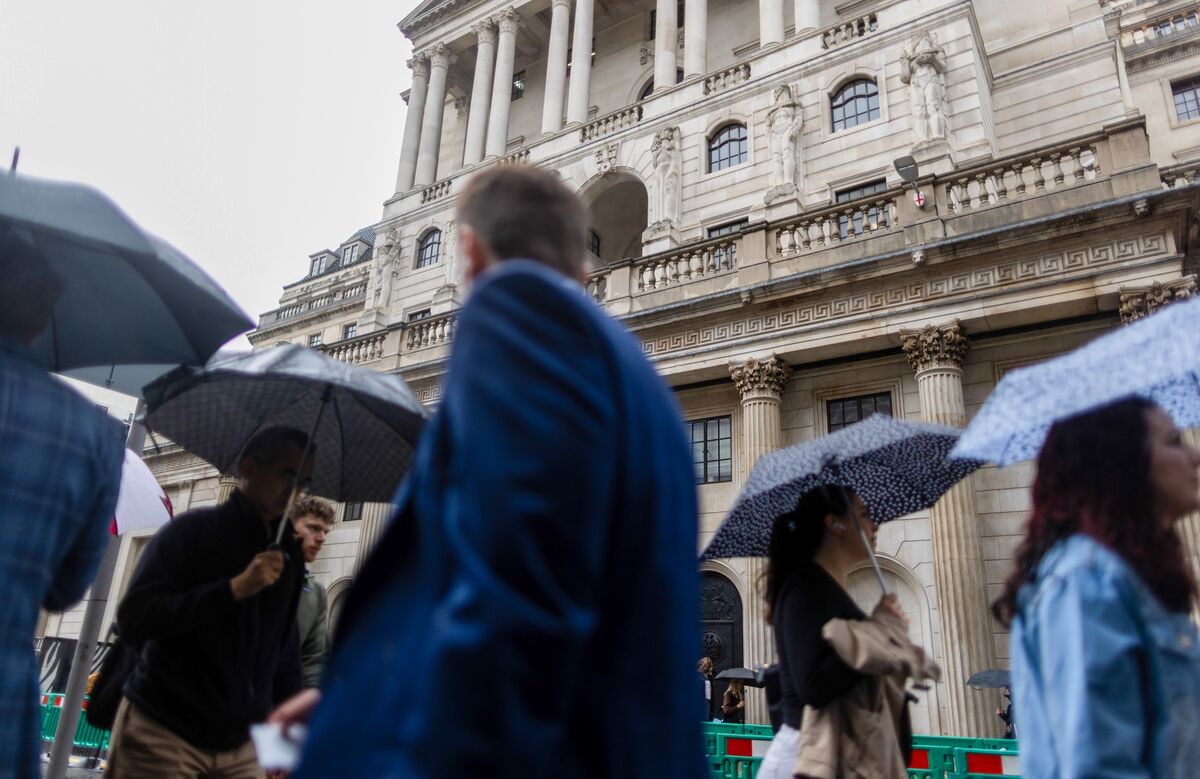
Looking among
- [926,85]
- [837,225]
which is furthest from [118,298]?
[926,85]

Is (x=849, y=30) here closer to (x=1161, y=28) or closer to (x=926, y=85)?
(x=926, y=85)

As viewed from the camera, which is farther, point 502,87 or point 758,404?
point 502,87

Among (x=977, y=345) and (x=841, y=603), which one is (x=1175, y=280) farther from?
(x=841, y=603)

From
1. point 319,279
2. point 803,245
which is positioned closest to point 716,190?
point 803,245

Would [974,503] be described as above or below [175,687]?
above

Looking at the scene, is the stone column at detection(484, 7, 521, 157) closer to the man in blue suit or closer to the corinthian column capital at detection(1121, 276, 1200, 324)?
the corinthian column capital at detection(1121, 276, 1200, 324)

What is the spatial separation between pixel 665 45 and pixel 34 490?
77.2 feet

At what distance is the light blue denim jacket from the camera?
7.00ft

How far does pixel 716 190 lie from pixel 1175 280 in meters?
10.5

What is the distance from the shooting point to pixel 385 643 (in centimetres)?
148

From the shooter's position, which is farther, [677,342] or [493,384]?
[677,342]

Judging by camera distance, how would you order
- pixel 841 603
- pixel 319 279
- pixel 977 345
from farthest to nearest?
pixel 319 279 < pixel 977 345 < pixel 841 603

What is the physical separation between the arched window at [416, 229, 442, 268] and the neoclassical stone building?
0.10 m

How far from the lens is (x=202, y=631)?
3.51 metres
